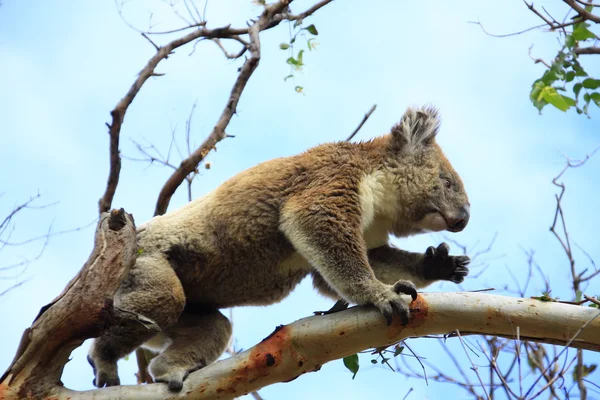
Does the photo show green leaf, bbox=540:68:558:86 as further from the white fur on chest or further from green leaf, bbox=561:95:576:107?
the white fur on chest

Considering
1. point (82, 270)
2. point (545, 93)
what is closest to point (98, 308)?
point (82, 270)

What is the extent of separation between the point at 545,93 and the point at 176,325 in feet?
9.79

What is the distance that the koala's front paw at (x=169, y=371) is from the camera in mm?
3758

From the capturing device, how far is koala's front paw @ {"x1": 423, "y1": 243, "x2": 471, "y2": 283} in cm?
464

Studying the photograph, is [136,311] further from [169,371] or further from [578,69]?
[578,69]

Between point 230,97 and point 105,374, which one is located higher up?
point 230,97

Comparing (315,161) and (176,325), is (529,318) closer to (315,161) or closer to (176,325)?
(315,161)

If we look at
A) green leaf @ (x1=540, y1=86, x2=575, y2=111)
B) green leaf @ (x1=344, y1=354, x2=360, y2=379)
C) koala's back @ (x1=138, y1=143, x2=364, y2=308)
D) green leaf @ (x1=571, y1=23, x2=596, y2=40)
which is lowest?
green leaf @ (x1=344, y1=354, x2=360, y2=379)

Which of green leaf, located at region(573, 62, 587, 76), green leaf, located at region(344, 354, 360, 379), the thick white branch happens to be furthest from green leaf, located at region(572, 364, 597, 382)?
green leaf, located at region(573, 62, 587, 76)

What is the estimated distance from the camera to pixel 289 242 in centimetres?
461

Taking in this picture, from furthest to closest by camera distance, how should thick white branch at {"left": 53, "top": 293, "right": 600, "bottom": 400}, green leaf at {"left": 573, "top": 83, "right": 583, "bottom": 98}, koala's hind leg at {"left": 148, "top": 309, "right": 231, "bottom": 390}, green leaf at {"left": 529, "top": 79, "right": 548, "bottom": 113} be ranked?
1. green leaf at {"left": 573, "top": 83, "right": 583, "bottom": 98}
2. green leaf at {"left": 529, "top": 79, "right": 548, "bottom": 113}
3. koala's hind leg at {"left": 148, "top": 309, "right": 231, "bottom": 390}
4. thick white branch at {"left": 53, "top": 293, "right": 600, "bottom": 400}

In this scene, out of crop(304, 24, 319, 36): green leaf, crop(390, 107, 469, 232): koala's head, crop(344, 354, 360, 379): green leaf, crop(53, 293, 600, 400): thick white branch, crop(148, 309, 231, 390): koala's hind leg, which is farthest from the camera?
crop(304, 24, 319, 36): green leaf

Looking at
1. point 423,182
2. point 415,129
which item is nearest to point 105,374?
point 423,182

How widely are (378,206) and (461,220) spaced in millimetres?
649
